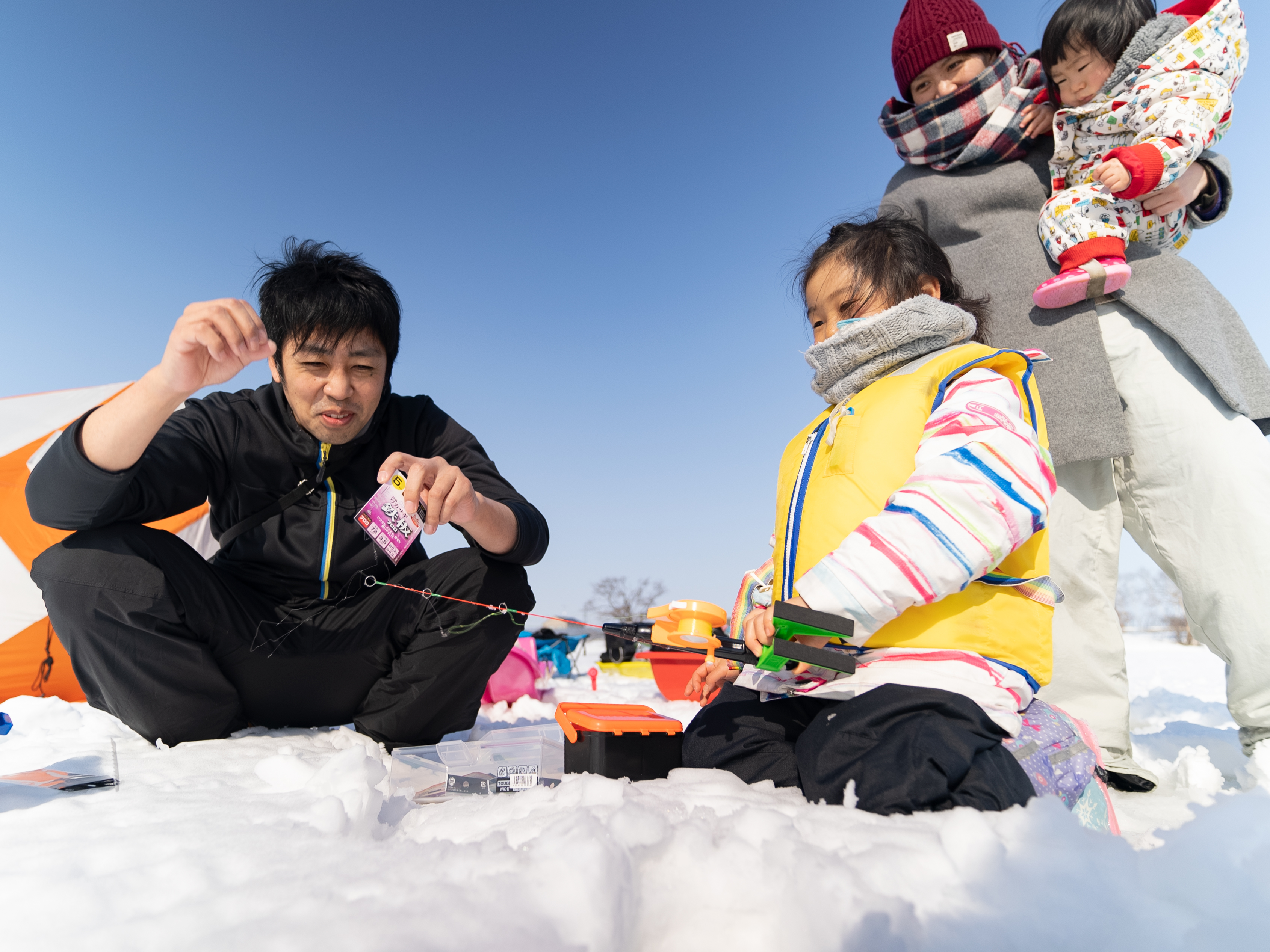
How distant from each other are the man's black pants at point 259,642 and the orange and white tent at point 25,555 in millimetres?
1545

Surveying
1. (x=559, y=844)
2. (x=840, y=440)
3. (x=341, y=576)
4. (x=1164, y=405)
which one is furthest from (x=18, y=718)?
(x=1164, y=405)

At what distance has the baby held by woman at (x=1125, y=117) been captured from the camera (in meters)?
1.95

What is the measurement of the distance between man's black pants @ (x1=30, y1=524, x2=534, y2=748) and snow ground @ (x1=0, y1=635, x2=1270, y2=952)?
717 millimetres

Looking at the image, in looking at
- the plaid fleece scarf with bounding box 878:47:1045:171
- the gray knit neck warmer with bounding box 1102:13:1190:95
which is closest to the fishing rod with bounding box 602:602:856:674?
the plaid fleece scarf with bounding box 878:47:1045:171

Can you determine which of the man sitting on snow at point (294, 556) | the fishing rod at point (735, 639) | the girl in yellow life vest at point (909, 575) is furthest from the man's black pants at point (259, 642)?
the girl in yellow life vest at point (909, 575)

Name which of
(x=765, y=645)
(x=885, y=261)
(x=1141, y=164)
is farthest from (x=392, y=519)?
(x=1141, y=164)

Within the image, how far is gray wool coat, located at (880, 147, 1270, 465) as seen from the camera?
1.96 metres

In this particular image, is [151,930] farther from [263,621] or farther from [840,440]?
[263,621]

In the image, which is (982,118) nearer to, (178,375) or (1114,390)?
(1114,390)

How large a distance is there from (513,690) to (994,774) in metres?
2.59

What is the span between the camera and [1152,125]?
1.97 m

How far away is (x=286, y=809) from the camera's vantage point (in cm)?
116

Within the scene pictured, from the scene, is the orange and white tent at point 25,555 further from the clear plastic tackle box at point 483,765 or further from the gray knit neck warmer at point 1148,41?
the gray knit neck warmer at point 1148,41

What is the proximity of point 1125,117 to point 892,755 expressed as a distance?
2024 mm
